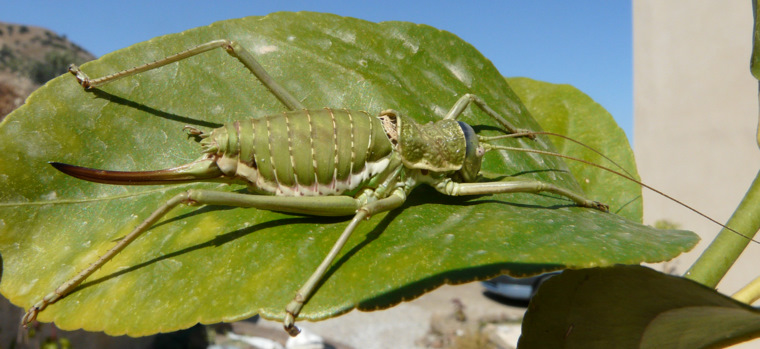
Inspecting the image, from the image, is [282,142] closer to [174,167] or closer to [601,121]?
[174,167]

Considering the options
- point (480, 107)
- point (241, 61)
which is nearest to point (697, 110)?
point (480, 107)

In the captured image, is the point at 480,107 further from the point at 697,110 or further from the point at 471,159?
Result: the point at 697,110

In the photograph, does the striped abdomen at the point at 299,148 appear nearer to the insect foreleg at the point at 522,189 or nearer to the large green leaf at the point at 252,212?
the large green leaf at the point at 252,212

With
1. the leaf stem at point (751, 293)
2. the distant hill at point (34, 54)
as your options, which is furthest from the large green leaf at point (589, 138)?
the distant hill at point (34, 54)

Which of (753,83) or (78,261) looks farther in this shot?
(753,83)

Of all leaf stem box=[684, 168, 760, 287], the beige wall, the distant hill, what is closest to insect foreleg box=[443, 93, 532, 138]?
leaf stem box=[684, 168, 760, 287]

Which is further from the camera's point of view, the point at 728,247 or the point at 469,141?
the point at 469,141

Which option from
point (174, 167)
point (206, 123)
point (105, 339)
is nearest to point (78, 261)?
point (174, 167)

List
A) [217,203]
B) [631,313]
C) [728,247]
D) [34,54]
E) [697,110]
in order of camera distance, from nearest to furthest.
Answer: [631,313] → [728,247] → [217,203] → [697,110] → [34,54]
